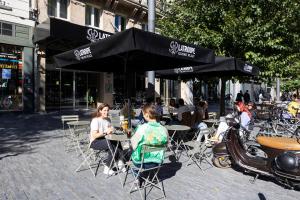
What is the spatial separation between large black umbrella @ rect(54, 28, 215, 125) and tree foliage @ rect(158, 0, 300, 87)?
4556mm

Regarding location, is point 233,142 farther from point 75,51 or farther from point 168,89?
point 168,89

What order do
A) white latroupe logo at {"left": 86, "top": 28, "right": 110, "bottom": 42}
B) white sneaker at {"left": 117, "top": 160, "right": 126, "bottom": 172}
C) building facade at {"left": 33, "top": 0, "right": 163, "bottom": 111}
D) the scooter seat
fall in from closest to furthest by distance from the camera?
the scooter seat → white sneaker at {"left": 117, "top": 160, "right": 126, "bottom": 172} → building facade at {"left": 33, "top": 0, "right": 163, "bottom": 111} → white latroupe logo at {"left": 86, "top": 28, "right": 110, "bottom": 42}

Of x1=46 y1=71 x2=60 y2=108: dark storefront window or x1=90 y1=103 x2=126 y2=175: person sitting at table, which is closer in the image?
x1=90 y1=103 x2=126 y2=175: person sitting at table

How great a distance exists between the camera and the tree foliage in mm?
11891

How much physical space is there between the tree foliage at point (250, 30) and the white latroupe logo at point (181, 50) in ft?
18.8

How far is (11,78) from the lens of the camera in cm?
1495

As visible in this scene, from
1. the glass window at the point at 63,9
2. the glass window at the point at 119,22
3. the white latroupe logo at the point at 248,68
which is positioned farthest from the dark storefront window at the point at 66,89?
the white latroupe logo at the point at 248,68

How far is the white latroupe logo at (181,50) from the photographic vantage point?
5.99 meters

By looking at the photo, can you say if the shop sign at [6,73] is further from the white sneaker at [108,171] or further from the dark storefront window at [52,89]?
the white sneaker at [108,171]

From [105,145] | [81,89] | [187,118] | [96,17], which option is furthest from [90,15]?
[105,145]

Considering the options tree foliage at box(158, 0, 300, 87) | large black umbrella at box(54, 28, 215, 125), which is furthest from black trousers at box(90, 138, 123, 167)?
tree foliage at box(158, 0, 300, 87)

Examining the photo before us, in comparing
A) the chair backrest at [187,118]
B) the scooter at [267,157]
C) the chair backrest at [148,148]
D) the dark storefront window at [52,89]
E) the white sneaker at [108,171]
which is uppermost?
the dark storefront window at [52,89]

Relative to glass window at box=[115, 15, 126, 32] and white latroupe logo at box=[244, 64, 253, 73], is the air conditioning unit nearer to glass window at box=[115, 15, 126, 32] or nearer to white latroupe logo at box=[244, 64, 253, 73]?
glass window at box=[115, 15, 126, 32]

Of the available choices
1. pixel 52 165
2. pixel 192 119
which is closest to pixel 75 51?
pixel 52 165
